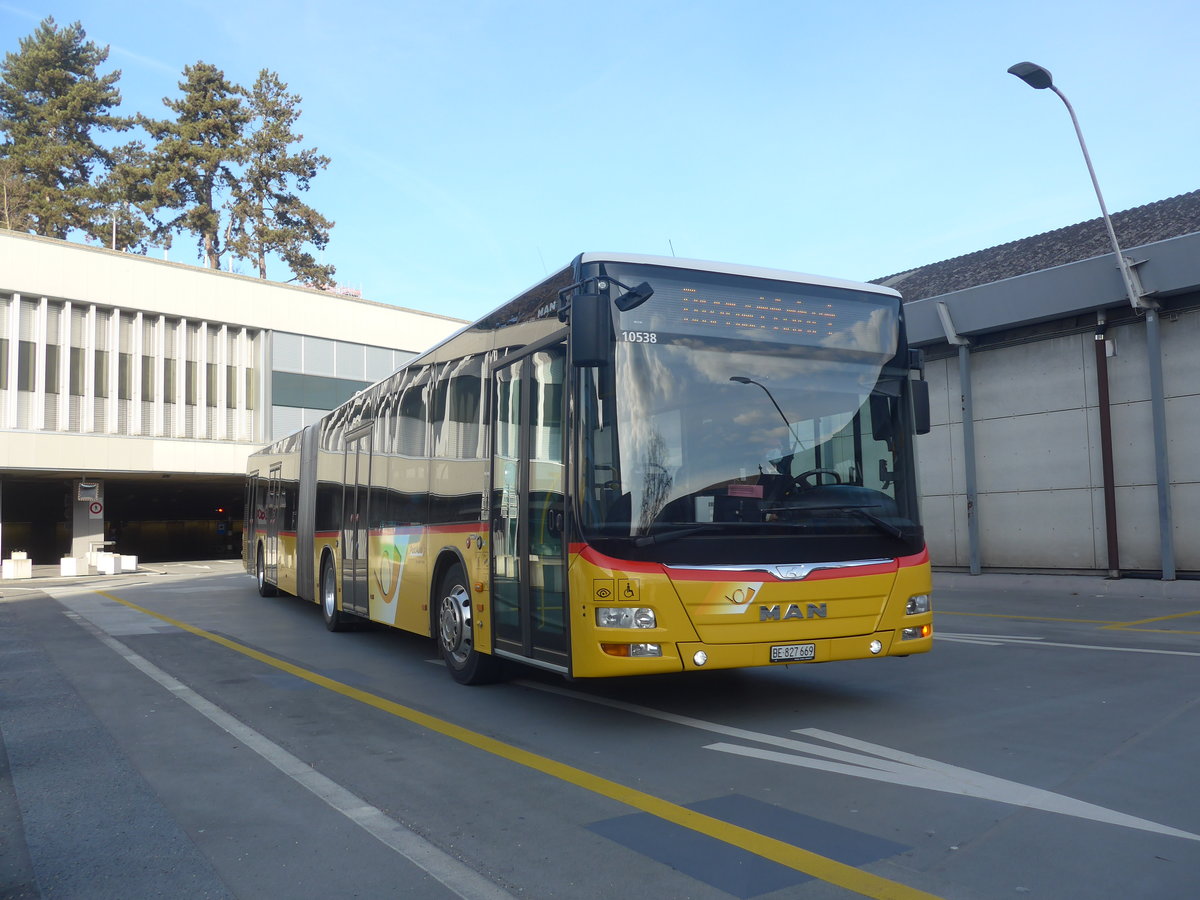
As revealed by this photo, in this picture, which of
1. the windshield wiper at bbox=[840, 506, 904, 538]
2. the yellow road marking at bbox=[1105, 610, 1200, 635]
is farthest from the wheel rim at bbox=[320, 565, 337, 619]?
the yellow road marking at bbox=[1105, 610, 1200, 635]

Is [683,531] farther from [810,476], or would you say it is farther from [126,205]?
[126,205]

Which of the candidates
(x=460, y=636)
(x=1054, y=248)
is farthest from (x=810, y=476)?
(x=1054, y=248)

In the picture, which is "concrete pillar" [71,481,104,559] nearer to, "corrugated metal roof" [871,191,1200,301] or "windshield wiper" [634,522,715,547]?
"corrugated metal roof" [871,191,1200,301]

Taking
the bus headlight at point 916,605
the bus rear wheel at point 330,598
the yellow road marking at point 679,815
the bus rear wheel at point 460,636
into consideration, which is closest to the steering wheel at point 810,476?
the bus headlight at point 916,605

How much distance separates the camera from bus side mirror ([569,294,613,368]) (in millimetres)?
6328

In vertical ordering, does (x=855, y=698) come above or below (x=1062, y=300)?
below

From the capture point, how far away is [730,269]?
7168 millimetres

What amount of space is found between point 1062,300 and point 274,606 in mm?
15414

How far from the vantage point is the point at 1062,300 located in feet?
58.4

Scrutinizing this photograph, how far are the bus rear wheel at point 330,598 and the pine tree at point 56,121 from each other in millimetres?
42279

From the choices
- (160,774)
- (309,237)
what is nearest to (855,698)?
(160,774)

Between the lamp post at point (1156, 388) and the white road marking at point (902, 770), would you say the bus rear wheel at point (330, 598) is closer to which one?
the white road marking at point (902, 770)

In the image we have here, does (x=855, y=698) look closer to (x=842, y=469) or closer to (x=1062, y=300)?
(x=842, y=469)

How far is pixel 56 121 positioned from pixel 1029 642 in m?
52.6
